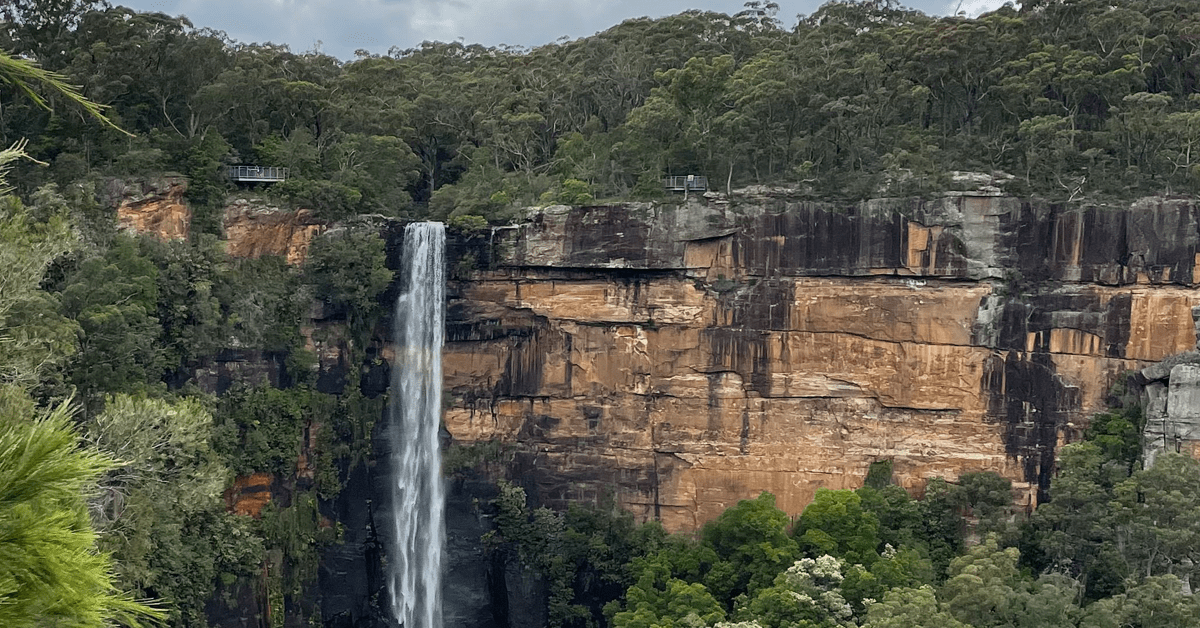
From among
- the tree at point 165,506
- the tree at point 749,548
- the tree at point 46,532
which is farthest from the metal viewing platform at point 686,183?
the tree at point 46,532

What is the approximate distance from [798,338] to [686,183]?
15.6 feet

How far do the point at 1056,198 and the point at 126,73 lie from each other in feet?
71.1

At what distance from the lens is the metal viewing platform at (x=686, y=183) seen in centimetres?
2864

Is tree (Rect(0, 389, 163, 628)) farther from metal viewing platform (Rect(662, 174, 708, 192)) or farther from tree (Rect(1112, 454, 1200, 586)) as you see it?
metal viewing platform (Rect(662, 174, 708, 192))

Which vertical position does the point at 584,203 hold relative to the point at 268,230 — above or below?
above

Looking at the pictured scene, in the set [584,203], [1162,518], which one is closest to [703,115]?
[584,203]

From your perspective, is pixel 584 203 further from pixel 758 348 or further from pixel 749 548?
pixel 749 548

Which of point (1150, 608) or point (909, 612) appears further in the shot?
point (909, 612)

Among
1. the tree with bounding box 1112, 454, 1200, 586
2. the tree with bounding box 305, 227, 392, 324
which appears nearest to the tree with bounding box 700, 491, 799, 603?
the tree with bounding box 1112, 454, 1200, 586

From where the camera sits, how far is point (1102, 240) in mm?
24656

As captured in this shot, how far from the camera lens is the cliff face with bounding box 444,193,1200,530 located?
2492cm

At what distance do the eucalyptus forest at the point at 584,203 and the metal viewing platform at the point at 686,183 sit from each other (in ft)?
1.84

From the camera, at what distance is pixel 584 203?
2811 cm

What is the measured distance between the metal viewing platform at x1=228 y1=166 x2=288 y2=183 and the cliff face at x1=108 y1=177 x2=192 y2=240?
1714mm
